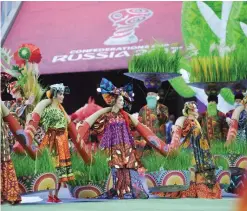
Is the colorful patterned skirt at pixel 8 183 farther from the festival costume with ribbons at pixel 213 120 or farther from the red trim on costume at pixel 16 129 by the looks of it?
the festival costume with ribbons at pixel 213 120

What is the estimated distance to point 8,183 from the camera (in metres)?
6.03

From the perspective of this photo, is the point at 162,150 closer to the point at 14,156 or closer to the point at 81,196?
the point at 81,196

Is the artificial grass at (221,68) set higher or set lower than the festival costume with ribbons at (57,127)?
higher

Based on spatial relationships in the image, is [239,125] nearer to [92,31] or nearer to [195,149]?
[195,149]

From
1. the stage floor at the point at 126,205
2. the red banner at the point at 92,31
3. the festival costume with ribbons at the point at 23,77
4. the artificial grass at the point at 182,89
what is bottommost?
the stage floor at the point at 126,205

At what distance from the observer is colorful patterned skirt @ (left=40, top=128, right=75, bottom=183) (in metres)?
6.71

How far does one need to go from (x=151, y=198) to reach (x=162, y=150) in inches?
22.1

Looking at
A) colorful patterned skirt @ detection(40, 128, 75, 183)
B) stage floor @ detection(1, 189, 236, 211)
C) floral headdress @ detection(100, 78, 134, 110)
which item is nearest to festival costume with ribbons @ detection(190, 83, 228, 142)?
stage floor @ detection(1, 189, 236, 211)

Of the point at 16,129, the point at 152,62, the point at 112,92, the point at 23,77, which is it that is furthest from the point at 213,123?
the point at 16,129

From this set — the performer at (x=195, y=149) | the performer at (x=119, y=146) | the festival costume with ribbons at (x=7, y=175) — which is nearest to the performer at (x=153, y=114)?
the performer at (x=195, y=149)

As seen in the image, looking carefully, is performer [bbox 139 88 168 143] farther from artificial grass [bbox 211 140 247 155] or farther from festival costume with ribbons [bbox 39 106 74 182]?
festival costume with ribbons [bbox 39 106 74 182]

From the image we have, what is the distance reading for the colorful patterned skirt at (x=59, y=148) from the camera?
22.0 ft

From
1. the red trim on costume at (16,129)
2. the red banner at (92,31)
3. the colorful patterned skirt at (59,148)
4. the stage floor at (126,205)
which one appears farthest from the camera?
the red banner at (92,31)

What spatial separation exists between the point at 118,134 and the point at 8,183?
4.78 feet
